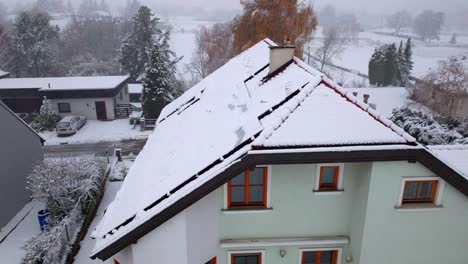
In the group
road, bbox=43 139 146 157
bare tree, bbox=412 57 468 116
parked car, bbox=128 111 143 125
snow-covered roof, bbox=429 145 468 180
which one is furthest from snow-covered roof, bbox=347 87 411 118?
snow-covered roof, bbox=429 145 468 180

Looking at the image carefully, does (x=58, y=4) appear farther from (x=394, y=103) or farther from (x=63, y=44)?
(x=394, y=103)

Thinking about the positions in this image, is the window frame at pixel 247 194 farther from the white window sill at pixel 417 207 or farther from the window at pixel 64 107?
the window at pixel 64 107

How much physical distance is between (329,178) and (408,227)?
7.99 ft

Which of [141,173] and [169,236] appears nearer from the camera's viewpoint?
[169,236]

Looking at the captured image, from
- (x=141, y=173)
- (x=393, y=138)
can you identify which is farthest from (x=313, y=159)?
(x=141, y=173)

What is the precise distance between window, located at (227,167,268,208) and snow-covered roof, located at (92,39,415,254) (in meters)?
1.08

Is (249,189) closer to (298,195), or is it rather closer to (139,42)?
(298,195)

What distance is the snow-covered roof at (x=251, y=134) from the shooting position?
8711mm

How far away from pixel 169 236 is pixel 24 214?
501 inches

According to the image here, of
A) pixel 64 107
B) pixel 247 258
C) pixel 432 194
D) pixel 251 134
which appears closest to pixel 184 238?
pixel 247 258

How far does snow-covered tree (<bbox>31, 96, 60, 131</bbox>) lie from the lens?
32656 mm

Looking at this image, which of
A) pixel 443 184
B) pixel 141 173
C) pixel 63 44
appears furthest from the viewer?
pixel 63 44

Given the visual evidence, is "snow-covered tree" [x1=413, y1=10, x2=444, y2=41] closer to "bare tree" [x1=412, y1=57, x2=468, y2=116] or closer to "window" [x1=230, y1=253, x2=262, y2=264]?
"bare tree" [x1=412, y1=57, x2=468, y2=116]

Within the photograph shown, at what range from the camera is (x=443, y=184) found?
9.38 m
